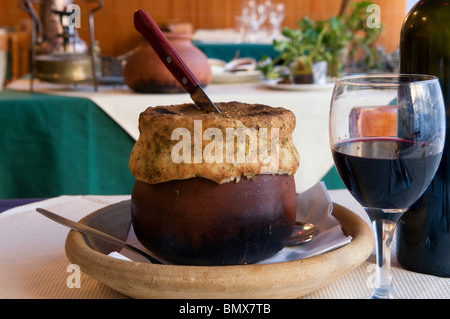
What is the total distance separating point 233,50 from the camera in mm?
3166

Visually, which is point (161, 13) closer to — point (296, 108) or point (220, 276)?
point (296, 108)

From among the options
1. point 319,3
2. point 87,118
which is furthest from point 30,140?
point 319,3

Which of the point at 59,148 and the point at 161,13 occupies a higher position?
the point at 161,13

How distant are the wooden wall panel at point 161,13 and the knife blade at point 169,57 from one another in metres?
4.65

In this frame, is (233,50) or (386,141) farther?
(233,50)

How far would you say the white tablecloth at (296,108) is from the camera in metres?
1.38

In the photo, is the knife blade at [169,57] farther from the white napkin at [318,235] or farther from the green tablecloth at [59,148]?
the green tablecloth at [59,148]

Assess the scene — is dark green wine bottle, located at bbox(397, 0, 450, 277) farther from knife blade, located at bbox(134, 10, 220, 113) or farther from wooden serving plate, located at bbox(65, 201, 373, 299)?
knife blade, located at bbox(134, 10, 220, 113)

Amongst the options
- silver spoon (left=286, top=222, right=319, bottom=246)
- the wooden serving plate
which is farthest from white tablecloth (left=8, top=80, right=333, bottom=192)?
the wooden serving plate

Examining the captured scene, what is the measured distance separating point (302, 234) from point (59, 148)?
1.03 meters

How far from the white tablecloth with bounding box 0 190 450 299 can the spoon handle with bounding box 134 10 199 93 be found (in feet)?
0.68

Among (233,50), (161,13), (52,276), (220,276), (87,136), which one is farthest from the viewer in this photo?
(161,13)

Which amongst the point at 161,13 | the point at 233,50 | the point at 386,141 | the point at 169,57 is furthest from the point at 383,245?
the point at 161,13

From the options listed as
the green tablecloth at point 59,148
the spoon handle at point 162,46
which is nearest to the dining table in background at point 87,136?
the green tablecloth at point 59,148
